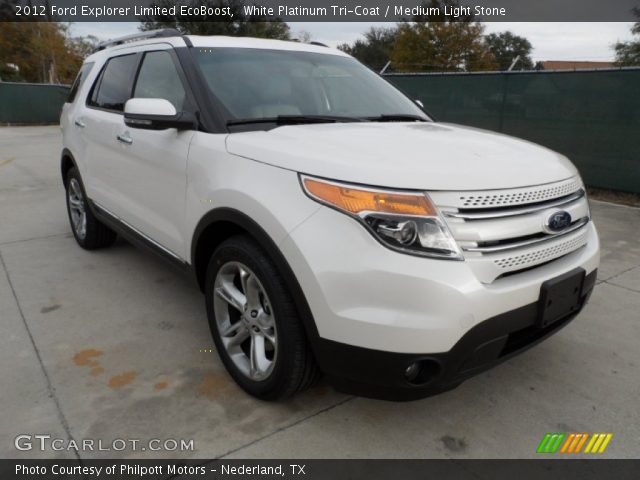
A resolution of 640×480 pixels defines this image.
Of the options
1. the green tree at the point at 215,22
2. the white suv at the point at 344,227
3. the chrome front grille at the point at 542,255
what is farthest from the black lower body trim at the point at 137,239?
the green tree at the point at 215,22

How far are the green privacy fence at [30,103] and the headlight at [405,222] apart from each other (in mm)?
23423

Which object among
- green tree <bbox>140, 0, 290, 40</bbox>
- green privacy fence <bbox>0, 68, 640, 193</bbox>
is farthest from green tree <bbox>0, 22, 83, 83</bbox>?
green privacy fence <bbox>0, 68, 640, 193</bbox>

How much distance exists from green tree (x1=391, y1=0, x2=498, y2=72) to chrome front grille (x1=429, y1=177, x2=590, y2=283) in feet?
103

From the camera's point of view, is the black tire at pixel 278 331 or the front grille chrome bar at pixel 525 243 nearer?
the front grille chrome bar at pixel 525 243

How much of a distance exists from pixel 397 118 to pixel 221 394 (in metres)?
1.95

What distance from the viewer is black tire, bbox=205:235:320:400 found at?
214cm

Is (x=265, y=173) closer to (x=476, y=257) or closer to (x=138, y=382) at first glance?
(x=476, y=257)

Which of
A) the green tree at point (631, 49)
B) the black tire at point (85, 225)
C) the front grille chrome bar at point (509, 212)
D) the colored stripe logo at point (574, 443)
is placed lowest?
the colored stripe logo at point (574, 443)

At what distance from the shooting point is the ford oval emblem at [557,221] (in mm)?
2188

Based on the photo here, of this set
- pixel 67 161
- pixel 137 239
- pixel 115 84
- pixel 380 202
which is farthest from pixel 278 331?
pixel 67 161

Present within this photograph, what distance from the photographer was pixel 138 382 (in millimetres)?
2703

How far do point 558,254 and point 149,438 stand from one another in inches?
78.8

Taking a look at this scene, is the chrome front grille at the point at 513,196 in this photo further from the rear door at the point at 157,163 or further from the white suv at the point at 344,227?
the rear door at the point at 157,163

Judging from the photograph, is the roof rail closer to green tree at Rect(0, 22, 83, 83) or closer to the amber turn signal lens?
the amber turn signal lens
